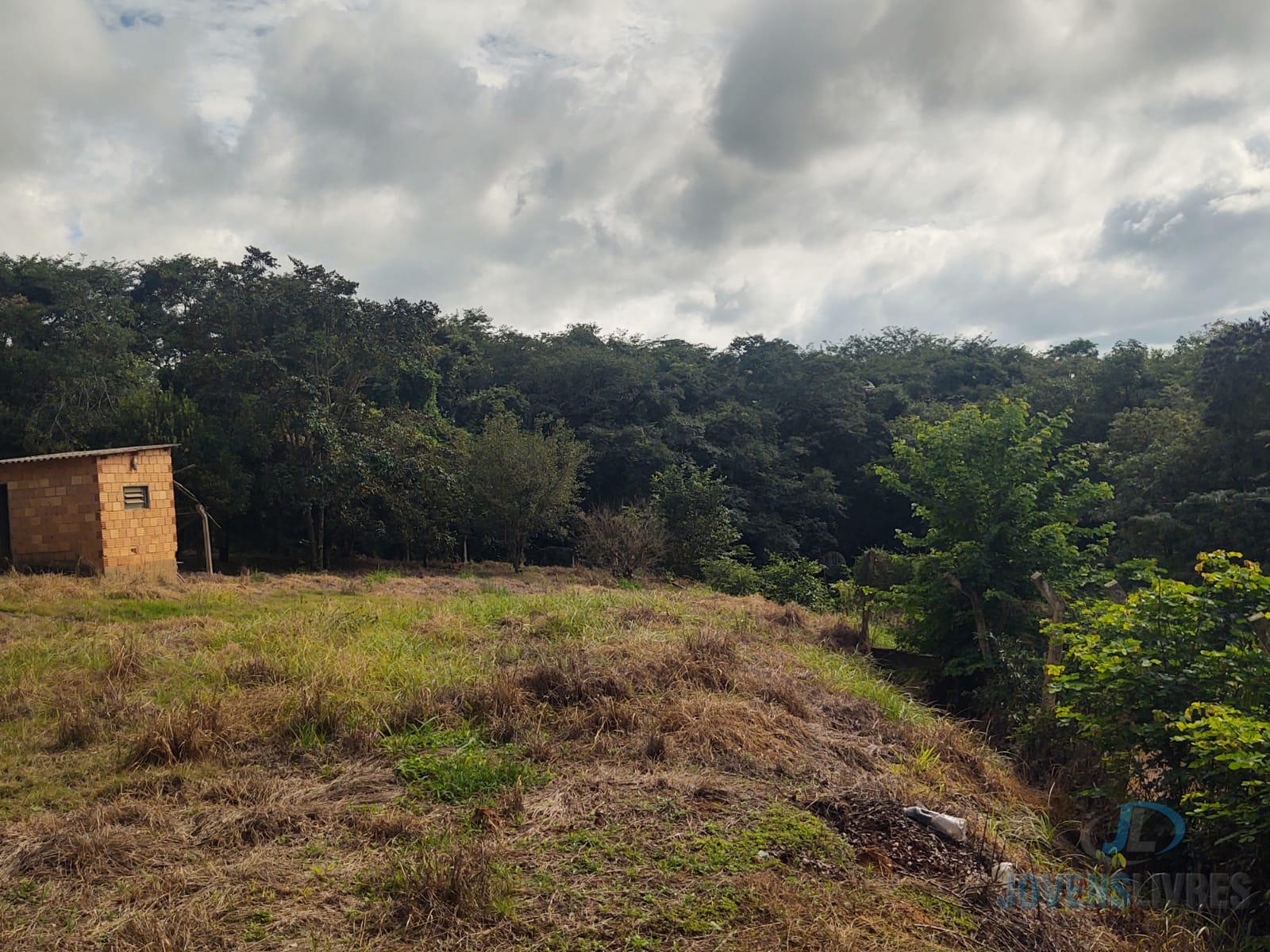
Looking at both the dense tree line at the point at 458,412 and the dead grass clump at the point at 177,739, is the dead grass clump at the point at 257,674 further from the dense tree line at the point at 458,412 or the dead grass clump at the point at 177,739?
the dense tree line at the point at 458,412

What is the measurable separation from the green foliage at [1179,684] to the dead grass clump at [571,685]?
3152 millimetres

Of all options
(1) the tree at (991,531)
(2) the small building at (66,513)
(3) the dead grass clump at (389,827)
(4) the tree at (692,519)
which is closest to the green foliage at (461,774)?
(3) the dead grass clump at (389,827)

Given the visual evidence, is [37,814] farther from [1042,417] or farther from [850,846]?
[1042,417]

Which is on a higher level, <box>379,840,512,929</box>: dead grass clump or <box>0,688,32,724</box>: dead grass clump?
<box>0,688,32,724</box>: dead grass clump

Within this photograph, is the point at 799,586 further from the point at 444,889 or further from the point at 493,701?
the point at 444,889

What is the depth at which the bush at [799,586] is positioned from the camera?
15.8 meters

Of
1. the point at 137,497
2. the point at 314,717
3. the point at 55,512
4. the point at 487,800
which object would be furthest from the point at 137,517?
the point at 487,800

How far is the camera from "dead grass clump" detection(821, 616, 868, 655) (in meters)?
11.3

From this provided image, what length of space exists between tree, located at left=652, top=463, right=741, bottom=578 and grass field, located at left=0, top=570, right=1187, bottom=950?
13.7 m

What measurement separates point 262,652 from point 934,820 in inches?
227

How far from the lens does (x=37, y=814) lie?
460cm

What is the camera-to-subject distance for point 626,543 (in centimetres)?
2153

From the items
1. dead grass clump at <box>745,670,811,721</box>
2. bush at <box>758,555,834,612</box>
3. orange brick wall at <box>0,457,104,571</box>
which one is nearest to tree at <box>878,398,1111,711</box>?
dead grass clump at <box>745,670,811,721</box>

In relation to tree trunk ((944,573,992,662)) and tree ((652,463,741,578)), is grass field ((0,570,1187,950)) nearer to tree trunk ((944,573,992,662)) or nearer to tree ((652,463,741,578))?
tree trunk ((944,573,992,662))
